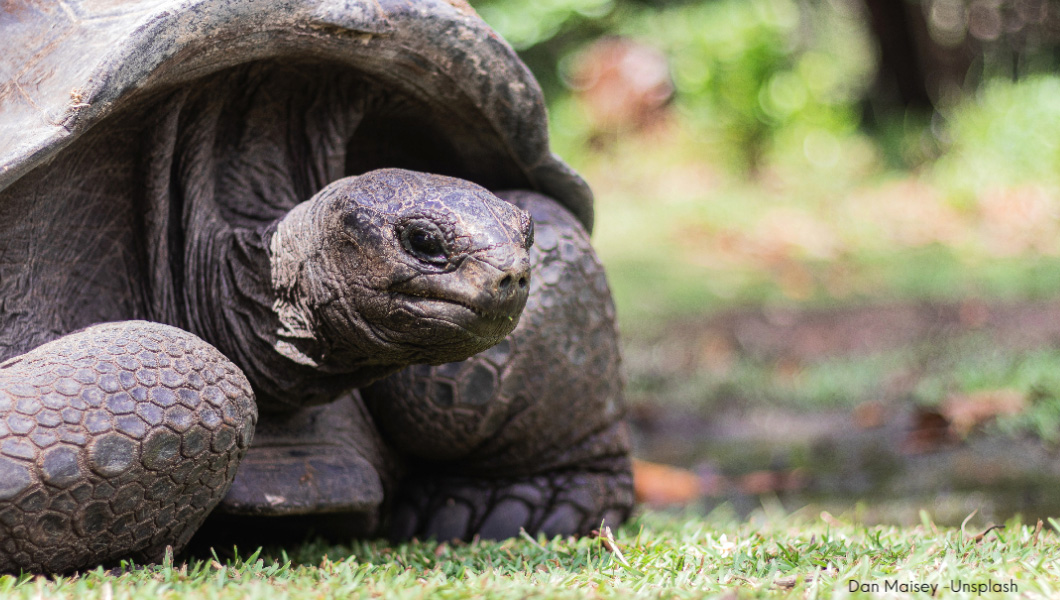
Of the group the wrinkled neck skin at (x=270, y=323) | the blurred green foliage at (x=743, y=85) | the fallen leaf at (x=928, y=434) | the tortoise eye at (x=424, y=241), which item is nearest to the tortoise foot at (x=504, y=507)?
the wrinkled neck skin at (x=270, y=323)

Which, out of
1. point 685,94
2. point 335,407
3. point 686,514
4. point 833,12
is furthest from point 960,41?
point 335,407

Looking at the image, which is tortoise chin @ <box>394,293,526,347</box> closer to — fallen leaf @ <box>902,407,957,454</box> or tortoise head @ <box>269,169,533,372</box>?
tortoise head @ <box>269,169,533,372</box>

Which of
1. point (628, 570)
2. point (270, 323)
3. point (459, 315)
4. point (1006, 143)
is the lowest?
point (1006, 143)

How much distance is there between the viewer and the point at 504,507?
8.17 feet

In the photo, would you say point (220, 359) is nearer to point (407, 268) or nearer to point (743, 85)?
point (407, 268)

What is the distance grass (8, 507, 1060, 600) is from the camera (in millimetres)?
1449

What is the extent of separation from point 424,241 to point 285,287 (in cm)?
37

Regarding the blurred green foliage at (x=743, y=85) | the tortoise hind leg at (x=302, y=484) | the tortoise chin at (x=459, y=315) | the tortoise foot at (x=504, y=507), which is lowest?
the blurred green foliage at (x=743, y=85)

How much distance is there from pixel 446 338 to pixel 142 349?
0.50 metres

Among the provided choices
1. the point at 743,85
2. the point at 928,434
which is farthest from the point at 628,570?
the point at 743,85

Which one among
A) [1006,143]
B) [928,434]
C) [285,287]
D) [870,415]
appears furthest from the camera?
[1006,143]

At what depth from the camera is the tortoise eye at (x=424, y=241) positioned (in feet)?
5.77

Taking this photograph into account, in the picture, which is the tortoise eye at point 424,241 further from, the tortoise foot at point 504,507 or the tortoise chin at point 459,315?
the tortoise foot at point 504,507

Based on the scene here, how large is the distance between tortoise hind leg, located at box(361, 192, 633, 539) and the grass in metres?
0.27
